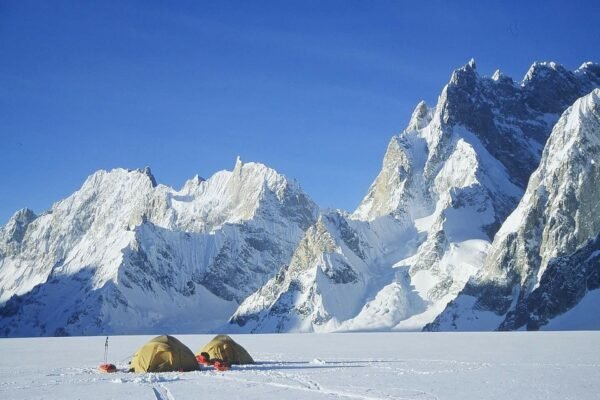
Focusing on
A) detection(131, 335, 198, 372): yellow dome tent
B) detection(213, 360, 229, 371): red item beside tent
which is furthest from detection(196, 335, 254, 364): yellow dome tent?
detection(131, 335, 198, 372): yellow dome tent

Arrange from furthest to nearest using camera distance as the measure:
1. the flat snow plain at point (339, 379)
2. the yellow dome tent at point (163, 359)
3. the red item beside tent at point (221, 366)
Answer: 1. the red item beside tent at point (221, 366)
2. the yellow dome tent at point (163, 359)
3. the flat snow plain at point (339, 379)

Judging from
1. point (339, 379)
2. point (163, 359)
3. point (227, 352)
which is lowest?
point (339, 379)

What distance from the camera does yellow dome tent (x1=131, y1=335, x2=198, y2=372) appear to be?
4481cm

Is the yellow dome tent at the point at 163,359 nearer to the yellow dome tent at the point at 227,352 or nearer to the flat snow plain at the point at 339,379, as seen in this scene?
the flat snow plain at the point at 339,379

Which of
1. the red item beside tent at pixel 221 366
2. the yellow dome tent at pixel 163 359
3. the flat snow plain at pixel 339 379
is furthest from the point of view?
the red item beside tent at pixel 221 366

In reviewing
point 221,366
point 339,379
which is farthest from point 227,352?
point 339,379

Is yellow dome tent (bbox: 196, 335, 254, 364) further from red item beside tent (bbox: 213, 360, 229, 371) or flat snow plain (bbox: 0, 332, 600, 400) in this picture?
red item beside tent (bbox: 213, 360, 229, 371)

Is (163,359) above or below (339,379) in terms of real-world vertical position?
above

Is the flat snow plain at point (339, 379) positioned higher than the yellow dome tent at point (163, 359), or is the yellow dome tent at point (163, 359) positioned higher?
the yellow dome tent at point (163, 359)

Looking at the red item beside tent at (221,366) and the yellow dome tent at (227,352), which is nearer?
the red item beside tent at (221,366)

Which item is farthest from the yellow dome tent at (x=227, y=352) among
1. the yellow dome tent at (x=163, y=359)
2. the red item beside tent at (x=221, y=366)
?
the yellow dome tent at (x=163, y=359)

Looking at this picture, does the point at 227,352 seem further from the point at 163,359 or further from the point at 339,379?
the point at 339,379

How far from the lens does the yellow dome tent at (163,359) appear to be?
44812mm

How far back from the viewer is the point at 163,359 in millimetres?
45062
